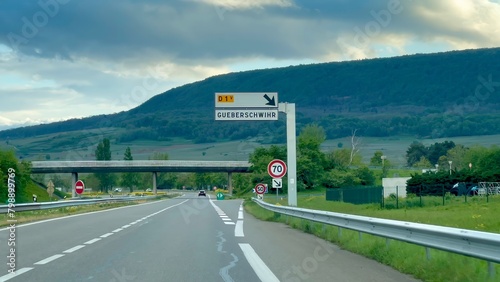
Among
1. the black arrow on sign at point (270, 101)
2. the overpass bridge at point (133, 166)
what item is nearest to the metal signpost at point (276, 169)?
the black arrow on sign at point (270, 101)

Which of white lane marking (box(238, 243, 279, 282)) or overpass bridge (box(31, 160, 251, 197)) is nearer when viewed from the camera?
white lane marking (box(238, 243, 279, 282))

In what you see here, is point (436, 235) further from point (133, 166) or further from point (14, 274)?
point (133, 166)

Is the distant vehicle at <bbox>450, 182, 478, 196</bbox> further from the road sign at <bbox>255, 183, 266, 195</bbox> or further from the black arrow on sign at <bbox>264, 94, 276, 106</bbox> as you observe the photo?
the black arrow on sign at <bbox>264, 94, 276, 106</bbox>

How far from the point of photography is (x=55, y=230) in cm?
2383

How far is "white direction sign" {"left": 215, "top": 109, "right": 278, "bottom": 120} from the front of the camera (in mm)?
32375

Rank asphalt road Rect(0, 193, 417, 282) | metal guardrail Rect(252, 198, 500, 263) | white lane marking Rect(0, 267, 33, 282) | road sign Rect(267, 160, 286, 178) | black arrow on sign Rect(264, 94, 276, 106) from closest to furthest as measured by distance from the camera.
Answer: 1. metal guardrail Rect(252, 198, 500, 263)
2. white lane marking Rect(0, 267, 33, 282)
3. asphalt road Rect(0, 193, 417, 282)
4. road sign Rect(267, 160, 286, 178)
5. black arrow on sign Rect(264, 94, 276, 106)

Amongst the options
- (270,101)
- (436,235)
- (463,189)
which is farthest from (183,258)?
(463,189)

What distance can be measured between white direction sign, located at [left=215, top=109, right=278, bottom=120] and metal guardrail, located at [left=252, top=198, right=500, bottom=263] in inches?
552

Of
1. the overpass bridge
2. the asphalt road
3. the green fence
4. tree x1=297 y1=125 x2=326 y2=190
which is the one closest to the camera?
the asphalt road

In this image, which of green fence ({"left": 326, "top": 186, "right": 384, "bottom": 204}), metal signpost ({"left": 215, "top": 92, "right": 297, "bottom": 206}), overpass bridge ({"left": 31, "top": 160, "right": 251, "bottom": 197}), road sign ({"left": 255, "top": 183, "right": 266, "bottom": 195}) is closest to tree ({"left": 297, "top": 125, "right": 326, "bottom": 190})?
overpass bridge ({"left": 31, "top": 160, "right": 251, "bottom": 197})

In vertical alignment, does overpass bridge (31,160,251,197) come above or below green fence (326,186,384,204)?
above

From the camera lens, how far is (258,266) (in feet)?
42.6

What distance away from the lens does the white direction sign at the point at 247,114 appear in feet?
106

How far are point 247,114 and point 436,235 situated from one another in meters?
21.2
